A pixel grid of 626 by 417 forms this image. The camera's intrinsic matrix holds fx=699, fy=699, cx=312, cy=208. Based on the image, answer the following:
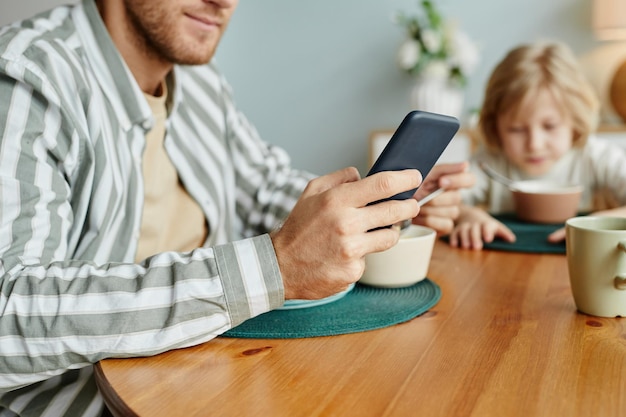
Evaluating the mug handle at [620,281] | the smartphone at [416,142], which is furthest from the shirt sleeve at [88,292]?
the mug handle at [620,281]

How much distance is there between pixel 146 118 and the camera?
3.87 ft

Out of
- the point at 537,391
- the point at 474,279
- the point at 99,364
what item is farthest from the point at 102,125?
the point at 537,391

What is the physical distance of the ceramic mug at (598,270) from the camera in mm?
823

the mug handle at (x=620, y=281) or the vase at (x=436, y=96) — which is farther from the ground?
the mug handle at (x=620, y=281)

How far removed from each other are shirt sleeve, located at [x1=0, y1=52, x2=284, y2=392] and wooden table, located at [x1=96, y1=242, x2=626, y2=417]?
30 mm

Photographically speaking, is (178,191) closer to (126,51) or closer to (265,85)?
(126,51)

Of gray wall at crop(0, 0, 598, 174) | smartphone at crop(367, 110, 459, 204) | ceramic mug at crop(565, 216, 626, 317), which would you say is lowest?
gray wall at crop(0, 0, 598, 174)

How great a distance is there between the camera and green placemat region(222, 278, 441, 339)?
Answer: 0.80m

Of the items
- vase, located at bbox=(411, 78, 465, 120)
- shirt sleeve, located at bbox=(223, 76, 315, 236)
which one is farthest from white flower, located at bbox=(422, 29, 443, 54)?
shirt sleeve, located at bbox=(223, 76, 315, 236)

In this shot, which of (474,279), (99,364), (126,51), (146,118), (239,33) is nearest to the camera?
(99,364)

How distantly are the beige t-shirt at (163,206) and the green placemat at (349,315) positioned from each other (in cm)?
43

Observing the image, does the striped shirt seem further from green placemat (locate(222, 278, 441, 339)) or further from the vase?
the vase

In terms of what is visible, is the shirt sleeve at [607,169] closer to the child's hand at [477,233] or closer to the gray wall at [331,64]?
the child's hand at [477,233]

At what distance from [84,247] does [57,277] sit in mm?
271
